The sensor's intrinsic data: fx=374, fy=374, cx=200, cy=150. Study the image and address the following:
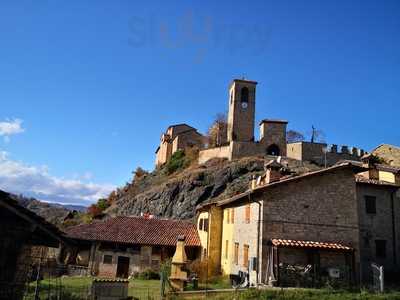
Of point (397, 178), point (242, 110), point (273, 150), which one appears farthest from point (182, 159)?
point (397, 178)

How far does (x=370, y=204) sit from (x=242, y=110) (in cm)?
3580

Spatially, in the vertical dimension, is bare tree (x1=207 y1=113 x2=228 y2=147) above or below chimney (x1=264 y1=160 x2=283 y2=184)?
above

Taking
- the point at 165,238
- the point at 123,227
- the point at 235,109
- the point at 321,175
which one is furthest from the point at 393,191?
the point at 235,109

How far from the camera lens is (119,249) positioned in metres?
30.0

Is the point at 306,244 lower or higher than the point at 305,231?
lower

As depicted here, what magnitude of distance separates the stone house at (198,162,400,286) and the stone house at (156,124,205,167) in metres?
45.3

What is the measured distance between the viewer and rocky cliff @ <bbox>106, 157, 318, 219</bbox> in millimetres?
45987

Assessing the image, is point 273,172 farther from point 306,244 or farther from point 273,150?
point 273,150

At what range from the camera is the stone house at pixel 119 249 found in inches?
1163

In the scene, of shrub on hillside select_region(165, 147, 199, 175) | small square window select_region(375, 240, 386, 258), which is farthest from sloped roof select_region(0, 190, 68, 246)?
shrub on hillside select_region(165, 147, 199, 175)

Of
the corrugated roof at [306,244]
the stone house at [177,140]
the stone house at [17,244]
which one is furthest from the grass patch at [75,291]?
the stone house at [177,140]

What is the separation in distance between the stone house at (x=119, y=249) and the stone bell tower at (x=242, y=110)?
1130 inches

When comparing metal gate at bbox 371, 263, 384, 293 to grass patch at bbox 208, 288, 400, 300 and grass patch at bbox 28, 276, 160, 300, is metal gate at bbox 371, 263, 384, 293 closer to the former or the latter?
grass patch at bbox 208, 288, 400, 300

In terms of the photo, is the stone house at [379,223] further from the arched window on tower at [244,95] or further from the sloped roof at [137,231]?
the arched window on tower at [244,95]
